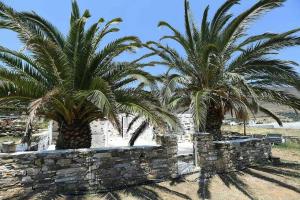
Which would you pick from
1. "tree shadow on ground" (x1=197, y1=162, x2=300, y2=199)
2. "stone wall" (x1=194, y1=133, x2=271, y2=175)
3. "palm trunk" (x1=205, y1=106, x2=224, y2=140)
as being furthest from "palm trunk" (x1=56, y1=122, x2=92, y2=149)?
"palm trunk" (x1=205, y1=106, x2=224, y2=140)

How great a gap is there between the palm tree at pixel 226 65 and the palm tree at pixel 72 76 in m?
2.24

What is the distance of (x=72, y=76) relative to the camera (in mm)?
7656

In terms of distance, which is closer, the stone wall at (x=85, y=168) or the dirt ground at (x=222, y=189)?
the stone wall at (x=85, y=168)

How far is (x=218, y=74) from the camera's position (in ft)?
35.0

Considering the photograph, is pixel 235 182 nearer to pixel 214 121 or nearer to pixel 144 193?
pixel 214 121

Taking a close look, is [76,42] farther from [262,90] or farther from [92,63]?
[262,90]

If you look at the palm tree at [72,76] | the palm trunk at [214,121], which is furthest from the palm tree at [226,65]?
the palm tree at [72,76]

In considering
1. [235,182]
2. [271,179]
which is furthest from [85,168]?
[271,179]

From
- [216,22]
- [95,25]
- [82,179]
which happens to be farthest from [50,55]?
[216,22]

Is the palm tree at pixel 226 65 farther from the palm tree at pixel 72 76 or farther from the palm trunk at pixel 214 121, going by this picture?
the palm tree at pixel 72 76

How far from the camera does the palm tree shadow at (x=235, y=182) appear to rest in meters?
8.76

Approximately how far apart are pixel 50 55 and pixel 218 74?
5.80m

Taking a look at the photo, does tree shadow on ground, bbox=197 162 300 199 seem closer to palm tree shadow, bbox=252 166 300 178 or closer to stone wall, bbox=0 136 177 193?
palm tree shadow, bbox=252 166 300 178

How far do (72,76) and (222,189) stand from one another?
16.7 feet
